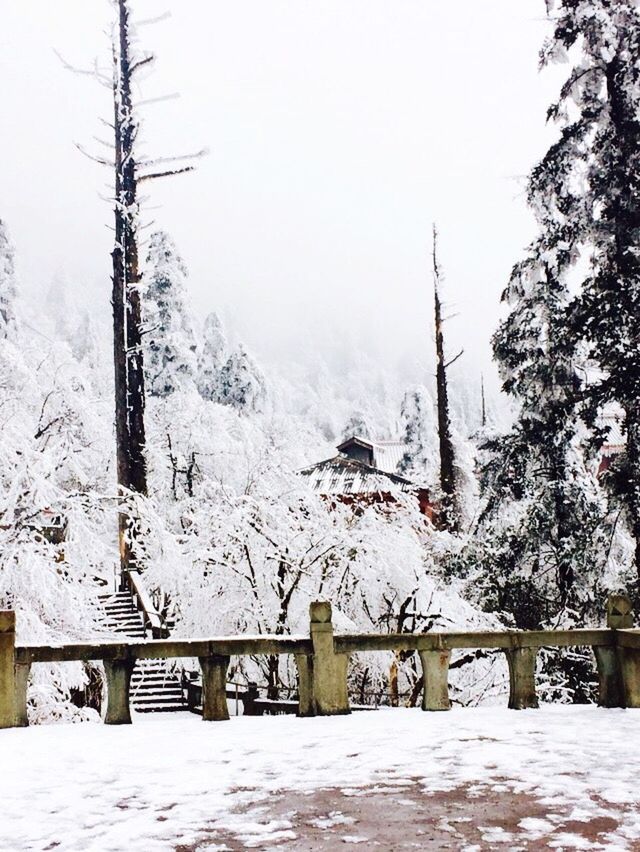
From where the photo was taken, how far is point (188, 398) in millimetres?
35500

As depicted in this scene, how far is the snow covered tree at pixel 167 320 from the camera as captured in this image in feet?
151

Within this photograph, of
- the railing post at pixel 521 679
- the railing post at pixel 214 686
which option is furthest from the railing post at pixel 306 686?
the railing post at pixel 521 679

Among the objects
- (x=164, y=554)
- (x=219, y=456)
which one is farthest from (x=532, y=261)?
(x=219, y=456)

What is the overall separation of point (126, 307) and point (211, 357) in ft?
148

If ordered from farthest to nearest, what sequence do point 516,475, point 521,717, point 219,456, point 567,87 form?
point 219,456 → point 516,475 → point 567,87 → point 521,717

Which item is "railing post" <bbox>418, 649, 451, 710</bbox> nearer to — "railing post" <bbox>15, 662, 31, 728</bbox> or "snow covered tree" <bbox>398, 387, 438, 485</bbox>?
"railing post" <bbox>15, 662, 31, 728</bbox>

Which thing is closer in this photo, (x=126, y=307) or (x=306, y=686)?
(x=306, y=686)

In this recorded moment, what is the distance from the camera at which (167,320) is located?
48.9 m

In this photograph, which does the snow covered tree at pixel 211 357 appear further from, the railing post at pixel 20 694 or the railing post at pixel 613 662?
the railing post at pixel 613 662

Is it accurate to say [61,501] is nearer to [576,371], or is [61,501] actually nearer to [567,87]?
[576,371]

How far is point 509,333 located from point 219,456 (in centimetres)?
1552

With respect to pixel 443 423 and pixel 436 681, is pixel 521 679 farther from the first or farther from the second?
pixel 443 423

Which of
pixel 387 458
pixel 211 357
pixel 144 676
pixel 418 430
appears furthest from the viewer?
pixel 387 458

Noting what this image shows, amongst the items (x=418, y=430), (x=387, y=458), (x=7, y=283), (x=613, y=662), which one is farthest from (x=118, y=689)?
(x=387, y=458)
